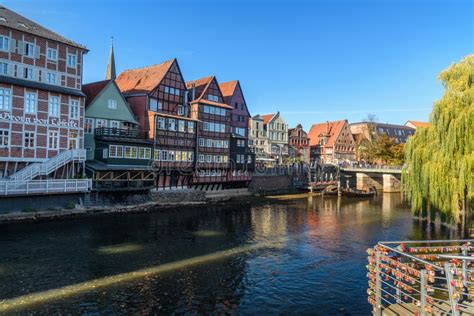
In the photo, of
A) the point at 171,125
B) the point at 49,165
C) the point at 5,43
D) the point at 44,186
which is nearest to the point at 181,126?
the point at 171,125

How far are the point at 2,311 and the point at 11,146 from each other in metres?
22.7

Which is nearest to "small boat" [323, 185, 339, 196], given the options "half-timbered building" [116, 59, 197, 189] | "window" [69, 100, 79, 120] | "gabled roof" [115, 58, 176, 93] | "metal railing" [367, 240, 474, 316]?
"half-timbered building" [116, 59, 197, 189]

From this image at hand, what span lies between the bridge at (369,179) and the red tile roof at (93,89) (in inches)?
1882

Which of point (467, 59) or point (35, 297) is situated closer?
point (35, 297)

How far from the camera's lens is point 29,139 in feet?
107

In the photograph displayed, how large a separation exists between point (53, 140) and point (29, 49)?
8473mm

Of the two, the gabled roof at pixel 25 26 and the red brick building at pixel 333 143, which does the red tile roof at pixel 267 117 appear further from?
the gabled roof at pixel 25 26

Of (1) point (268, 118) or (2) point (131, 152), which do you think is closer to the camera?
(2) point (131, 152)

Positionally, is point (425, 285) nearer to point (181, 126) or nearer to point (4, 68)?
point (4, 68)

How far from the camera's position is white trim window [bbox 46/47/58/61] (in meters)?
34.1

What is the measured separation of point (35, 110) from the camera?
108 feet

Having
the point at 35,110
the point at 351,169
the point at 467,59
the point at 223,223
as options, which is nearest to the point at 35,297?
the point at 223,223

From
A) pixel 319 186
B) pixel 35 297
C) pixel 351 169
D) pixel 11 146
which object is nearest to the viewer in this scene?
pixel 35 297

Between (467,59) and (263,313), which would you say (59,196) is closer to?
(263,313)
